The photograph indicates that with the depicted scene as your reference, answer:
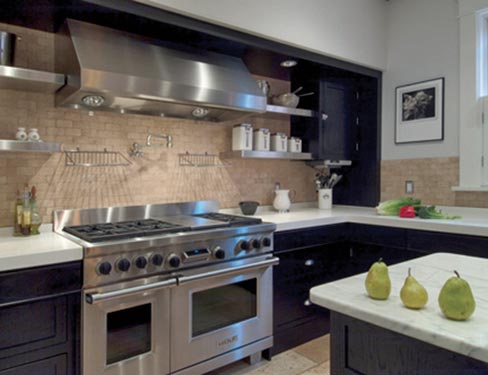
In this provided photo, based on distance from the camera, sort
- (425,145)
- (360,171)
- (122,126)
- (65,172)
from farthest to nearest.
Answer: (360,171)
(425,145)
(122,126)
(65,172)

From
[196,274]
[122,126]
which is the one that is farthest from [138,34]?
[196,274]

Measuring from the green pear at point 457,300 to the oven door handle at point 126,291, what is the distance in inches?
53.8

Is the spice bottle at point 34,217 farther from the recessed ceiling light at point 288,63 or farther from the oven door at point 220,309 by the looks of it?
the recessed ceiling light at point 288,63

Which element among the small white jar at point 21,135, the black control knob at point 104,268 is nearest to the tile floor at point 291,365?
the black control knob at point 104,268

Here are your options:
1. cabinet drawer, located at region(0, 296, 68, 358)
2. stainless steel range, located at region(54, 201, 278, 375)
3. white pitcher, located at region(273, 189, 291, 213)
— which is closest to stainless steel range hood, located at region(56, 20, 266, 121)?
stainless steel range, located at region(54, 201, 278, 375)

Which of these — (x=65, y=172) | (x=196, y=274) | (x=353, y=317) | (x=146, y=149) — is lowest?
(x=196, y=274)

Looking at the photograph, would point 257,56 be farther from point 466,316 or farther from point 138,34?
point 466,316

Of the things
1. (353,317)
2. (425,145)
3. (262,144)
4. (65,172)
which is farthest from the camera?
(425,145)

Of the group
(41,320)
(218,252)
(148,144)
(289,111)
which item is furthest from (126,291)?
(289,111)

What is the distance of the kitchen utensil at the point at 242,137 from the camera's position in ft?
9.32

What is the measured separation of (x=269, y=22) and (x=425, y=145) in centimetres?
175

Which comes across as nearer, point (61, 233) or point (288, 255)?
point (61, 233)

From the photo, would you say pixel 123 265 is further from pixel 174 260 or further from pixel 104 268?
pixel 174 260

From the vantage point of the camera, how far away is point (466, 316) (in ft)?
2.76
